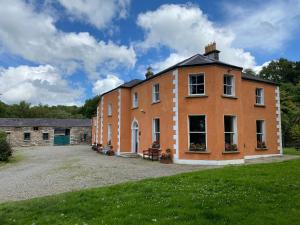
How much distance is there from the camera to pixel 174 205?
6.48 metres

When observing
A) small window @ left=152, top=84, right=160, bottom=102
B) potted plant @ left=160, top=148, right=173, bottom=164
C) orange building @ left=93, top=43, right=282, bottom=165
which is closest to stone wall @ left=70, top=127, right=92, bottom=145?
orange building @ left=93, top=43, right=282, bottom=165

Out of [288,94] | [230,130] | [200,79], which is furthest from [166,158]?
[288,94]

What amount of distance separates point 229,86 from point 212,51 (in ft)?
12.1

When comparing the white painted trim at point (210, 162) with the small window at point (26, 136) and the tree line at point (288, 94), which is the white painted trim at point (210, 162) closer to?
the tree line at point (288, 94)

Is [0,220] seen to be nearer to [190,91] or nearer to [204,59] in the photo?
[190,91]

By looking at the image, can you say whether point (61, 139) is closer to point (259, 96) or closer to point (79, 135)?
point (79, 135)

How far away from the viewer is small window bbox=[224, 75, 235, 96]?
1735cm

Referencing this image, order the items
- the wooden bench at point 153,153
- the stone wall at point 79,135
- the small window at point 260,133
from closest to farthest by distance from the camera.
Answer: the wooden bench at point 153,153 < the small window at point 260,133 < the stone wall at point 79,135

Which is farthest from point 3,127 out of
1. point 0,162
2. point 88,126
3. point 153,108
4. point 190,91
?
point 190,91

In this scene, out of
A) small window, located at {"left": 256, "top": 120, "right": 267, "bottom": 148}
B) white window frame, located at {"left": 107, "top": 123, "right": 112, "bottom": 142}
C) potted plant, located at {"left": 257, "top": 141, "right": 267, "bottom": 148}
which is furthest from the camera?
white window frame, located at {"left": 107, "top": 123, "right": 112, "bottom": 142}

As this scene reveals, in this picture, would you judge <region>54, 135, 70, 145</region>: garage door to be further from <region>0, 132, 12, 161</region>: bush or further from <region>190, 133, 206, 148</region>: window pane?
<region>190, 133, 206, 148</region>: window pane

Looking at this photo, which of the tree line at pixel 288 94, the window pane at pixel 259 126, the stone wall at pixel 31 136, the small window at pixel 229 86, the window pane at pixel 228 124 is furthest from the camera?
the stone wall at pixel 31 136

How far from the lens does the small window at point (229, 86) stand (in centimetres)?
1735

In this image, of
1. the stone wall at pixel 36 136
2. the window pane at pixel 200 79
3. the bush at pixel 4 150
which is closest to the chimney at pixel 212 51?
the window pane at pixel 200 79
